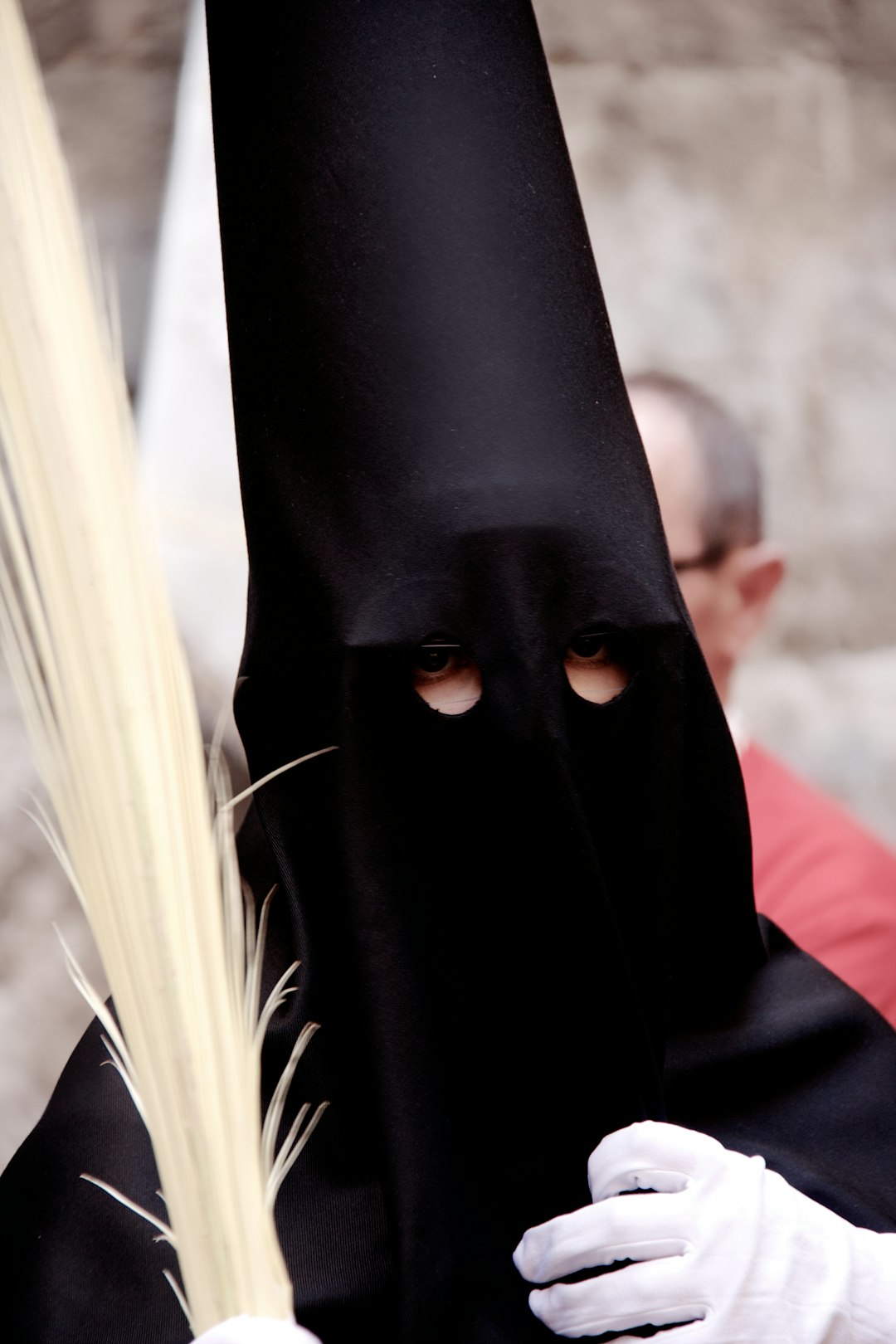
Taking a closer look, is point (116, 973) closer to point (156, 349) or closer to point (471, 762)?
point (471, 762)

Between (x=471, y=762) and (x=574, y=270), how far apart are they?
1.43 ft

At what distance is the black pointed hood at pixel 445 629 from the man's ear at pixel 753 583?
90cm

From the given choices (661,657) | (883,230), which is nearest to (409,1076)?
(661,657)

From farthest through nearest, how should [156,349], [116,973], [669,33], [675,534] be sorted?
[669,33] → [675,534] → [156,349] → [116,973]

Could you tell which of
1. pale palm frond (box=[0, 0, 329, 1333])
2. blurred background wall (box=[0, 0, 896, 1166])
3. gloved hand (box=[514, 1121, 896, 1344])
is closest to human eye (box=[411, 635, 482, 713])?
pale palm frond (box=[0, 0, 329, 1333])

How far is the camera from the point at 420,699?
1.04 meters

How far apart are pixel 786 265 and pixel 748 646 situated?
64 centimetres

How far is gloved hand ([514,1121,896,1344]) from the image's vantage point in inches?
39.8

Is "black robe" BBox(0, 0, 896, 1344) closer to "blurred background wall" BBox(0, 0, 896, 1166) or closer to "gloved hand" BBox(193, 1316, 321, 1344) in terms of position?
"gloved hand" BBox(193, 1316, 321, 1344)

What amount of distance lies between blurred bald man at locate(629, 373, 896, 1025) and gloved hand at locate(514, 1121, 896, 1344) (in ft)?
1.99

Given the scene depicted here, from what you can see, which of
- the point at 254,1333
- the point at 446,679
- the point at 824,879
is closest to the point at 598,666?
the point at 446,679

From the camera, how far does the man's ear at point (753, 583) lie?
197cm

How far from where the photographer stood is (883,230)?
83.3 inches

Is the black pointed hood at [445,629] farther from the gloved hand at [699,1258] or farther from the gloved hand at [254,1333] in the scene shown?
the gloved hand at [254,1333]
